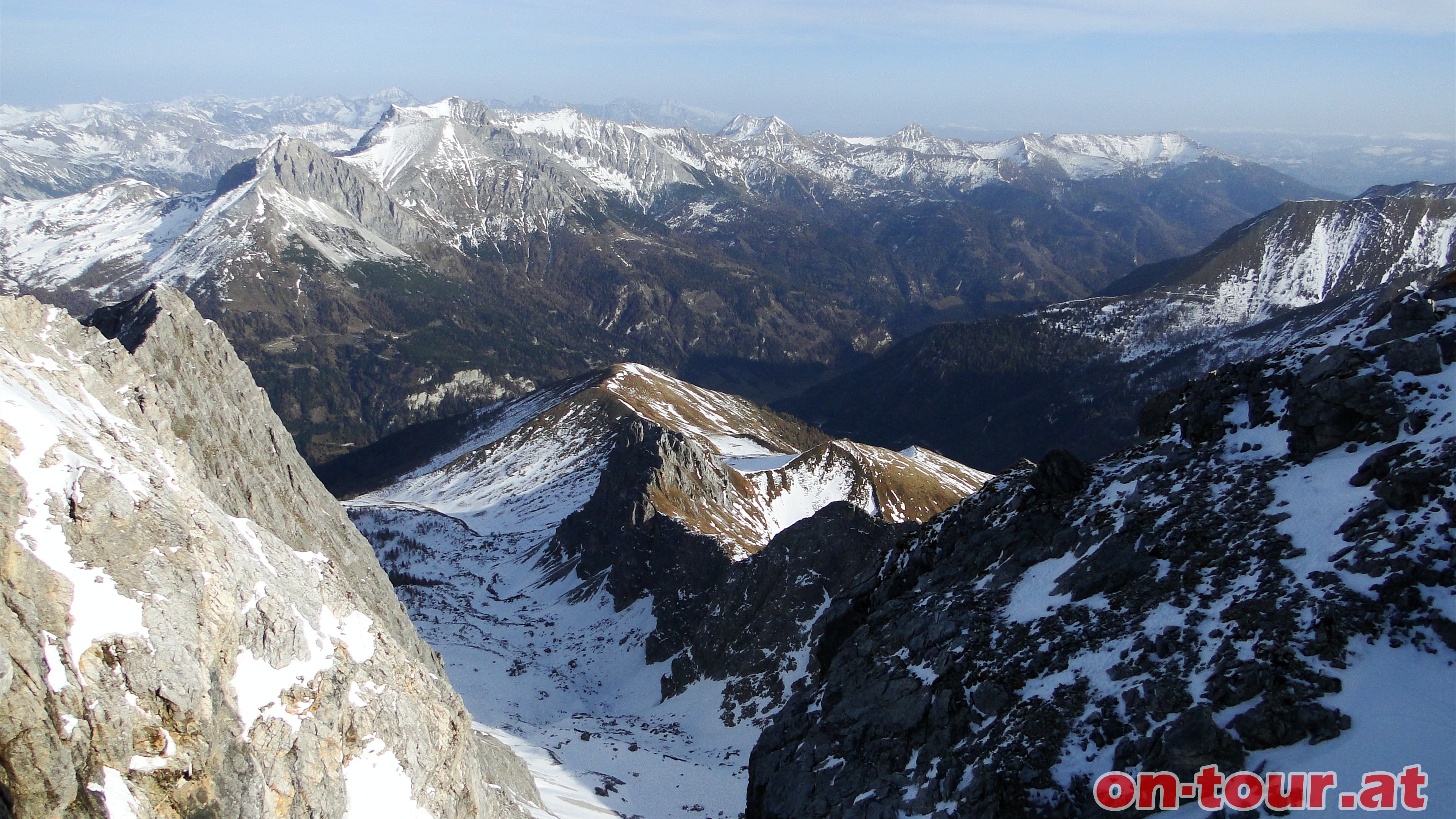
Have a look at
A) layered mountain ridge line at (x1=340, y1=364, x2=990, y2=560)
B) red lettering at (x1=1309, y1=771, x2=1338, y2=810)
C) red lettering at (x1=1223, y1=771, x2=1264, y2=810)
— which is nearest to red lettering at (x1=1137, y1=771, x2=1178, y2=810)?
red lettering at (x1=1223, y1=771, x2=1264, y2=810)

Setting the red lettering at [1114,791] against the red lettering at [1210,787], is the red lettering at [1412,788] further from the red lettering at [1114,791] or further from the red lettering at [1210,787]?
the red lettering at [1114,791]

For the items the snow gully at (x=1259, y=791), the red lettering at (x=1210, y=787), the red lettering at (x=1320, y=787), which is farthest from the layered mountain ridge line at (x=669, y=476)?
the red lettering at (x=1320, y=787)

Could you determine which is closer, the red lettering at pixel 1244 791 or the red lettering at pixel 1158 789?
the red lettering at pixel 1244 791

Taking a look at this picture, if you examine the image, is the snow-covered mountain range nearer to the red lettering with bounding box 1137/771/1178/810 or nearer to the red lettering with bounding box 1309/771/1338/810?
the red lettering with bounding box 1137/771/1178/810

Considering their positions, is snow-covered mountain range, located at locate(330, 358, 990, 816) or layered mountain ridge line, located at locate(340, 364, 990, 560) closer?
snow-covered mountain range, located at locate(330, 358, 990, 816)

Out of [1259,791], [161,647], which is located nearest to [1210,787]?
[1259,791]

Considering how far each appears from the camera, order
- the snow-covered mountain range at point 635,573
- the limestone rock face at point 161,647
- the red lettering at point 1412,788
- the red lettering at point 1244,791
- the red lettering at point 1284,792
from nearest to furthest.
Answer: the red lettering at point 1412,788, the red lettering at point 1284,792, the red lettering at point 1244,791, the limestone rock face at point 161,647, the snow-covered mountain range at point 635,573
